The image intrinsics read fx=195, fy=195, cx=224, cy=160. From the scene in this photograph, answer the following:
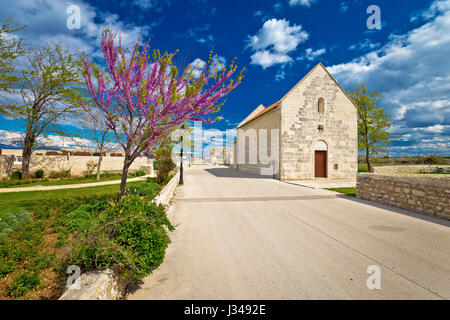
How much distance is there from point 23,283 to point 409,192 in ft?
35.8

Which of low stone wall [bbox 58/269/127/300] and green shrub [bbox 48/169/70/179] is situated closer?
low stone wall [bbox 58/269/127/300]

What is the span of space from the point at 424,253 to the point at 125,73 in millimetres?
7925

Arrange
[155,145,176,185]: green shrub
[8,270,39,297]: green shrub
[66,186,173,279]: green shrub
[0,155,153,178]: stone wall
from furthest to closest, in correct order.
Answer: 1. [0,155,153,178]: stone wall
2. [155,145,176,185]: green shrub
3. [8,270,39,297]: green shrub
4. [66,186,173,279]: green shrub

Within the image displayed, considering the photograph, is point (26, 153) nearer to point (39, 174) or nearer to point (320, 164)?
point (39, 174)

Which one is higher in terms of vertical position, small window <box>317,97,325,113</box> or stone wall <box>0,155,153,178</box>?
small window <box>317,97,325,113</box>

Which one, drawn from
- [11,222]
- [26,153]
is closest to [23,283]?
[11,222]

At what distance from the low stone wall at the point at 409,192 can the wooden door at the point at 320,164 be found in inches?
334

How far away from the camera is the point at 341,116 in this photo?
1852 cm

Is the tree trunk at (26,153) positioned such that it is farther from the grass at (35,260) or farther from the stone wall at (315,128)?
the stone wall at (315,128)

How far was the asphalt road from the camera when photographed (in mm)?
2807

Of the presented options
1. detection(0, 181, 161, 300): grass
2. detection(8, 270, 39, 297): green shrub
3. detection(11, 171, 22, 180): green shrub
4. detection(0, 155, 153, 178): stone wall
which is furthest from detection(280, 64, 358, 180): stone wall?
detection(11, 171, 22, 180): green shrub

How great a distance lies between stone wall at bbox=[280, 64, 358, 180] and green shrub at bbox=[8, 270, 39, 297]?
16.3 metres

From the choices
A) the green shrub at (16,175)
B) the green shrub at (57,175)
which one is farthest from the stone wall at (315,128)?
the green shrub at (16,175)

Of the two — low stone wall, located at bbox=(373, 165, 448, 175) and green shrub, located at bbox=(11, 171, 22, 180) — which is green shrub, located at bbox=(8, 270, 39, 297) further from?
low stone wall, located at bbox=(373, 165, 448, 175)
